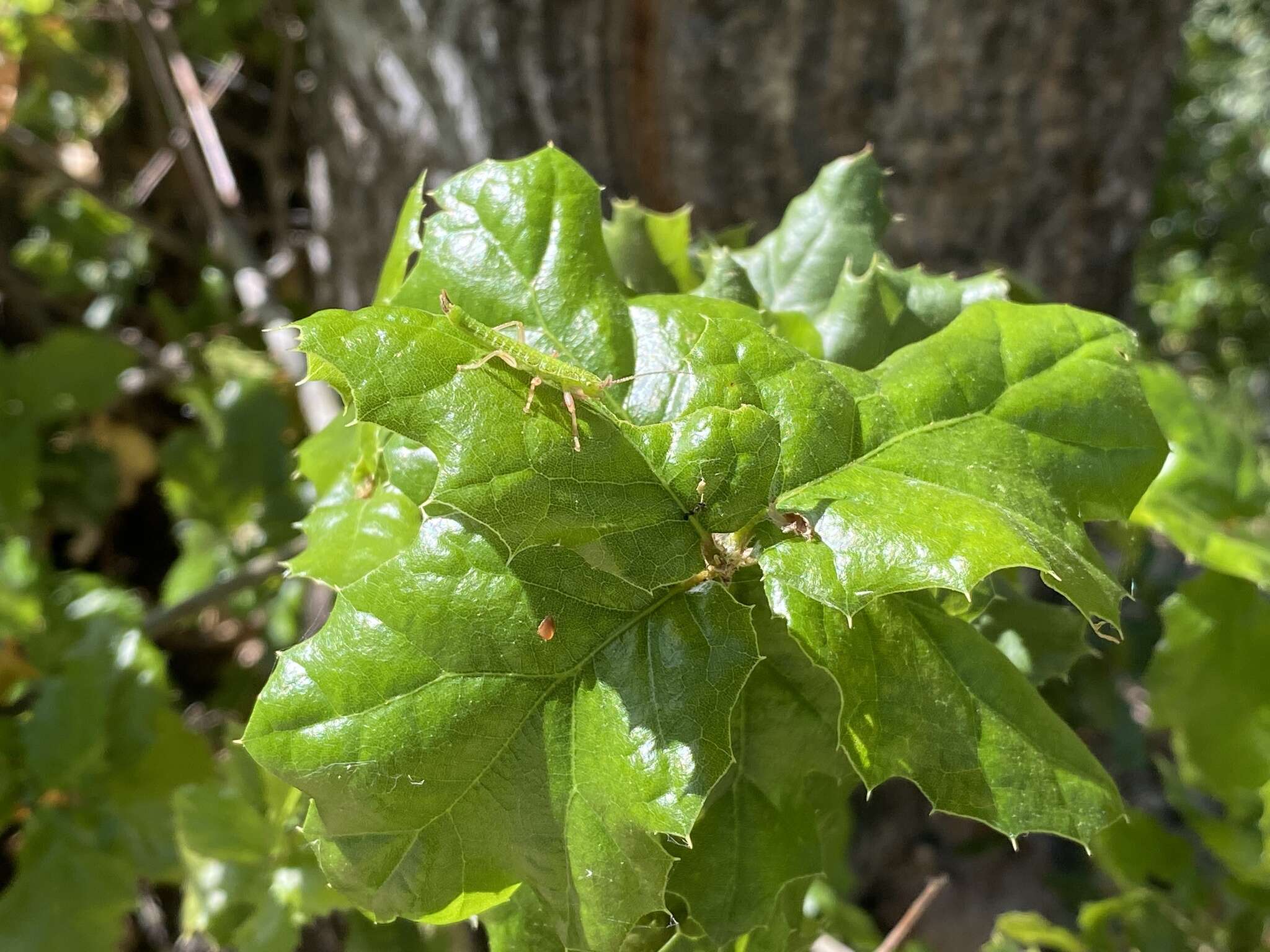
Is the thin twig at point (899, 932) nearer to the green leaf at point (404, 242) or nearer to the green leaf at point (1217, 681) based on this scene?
the green leaf at point (1217, 681)

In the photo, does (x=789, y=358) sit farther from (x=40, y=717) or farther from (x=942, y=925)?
(x=942, y=925)

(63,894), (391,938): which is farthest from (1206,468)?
(63,894)

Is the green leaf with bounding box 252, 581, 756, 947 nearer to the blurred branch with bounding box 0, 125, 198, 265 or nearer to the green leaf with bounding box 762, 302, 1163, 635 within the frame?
the green leaf with bounding box 762, 302, 1163, 635

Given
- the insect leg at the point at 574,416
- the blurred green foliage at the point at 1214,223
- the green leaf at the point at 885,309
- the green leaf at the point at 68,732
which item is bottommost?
the blurred green foliage at the point at 1214,223

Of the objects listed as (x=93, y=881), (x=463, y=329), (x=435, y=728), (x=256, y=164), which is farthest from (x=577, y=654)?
(x=256, y=164)

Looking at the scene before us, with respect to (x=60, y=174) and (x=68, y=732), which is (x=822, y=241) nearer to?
(x=68, y=732)

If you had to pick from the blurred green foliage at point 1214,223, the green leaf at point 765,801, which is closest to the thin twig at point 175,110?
the green leaf at point 765,801
